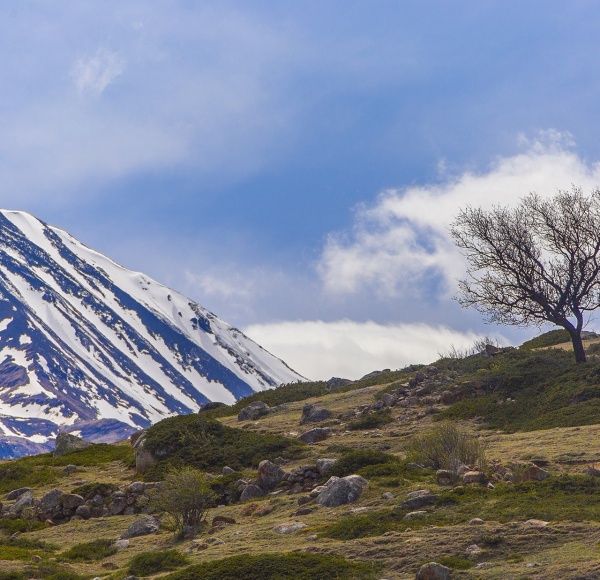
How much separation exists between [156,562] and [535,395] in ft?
71.7

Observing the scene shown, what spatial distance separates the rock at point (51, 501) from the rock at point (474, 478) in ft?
40.2

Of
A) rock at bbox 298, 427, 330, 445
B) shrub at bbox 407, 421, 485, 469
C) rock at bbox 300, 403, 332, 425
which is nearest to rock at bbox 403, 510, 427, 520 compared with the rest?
shrub at bbox 407, 421, 485, 469

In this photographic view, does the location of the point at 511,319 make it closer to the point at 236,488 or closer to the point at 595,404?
the point at 595,404

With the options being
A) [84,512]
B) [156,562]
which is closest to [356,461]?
[156,562]

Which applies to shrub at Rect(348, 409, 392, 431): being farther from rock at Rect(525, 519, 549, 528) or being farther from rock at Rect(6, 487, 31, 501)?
rock at Rect(525, 519, 549, 528)

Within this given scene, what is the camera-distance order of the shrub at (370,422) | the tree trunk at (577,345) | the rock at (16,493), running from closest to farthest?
the rock at (16,493) → the shrub at (370,422) → the tree trunk at (577,345)

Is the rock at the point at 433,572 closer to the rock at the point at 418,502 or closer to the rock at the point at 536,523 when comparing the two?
the rock at the point at 536,523

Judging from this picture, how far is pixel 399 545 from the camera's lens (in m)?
14.4

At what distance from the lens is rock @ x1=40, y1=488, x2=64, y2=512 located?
23.9 meters

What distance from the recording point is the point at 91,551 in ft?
62.0

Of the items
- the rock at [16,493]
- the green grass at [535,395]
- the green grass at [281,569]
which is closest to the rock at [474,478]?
the green grass at [281,569]

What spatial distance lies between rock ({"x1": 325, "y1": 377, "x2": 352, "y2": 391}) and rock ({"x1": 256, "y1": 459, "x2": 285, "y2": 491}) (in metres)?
24.9

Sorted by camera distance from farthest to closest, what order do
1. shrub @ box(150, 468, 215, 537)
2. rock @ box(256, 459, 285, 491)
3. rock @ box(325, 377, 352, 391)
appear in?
1. rock @ box(325, 377, 352, 391)
2. rock @ box(256, 459, 285, 491)
3. shrub @ box(150, 468, 215, 537)

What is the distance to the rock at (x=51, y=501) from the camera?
78.5 feet
